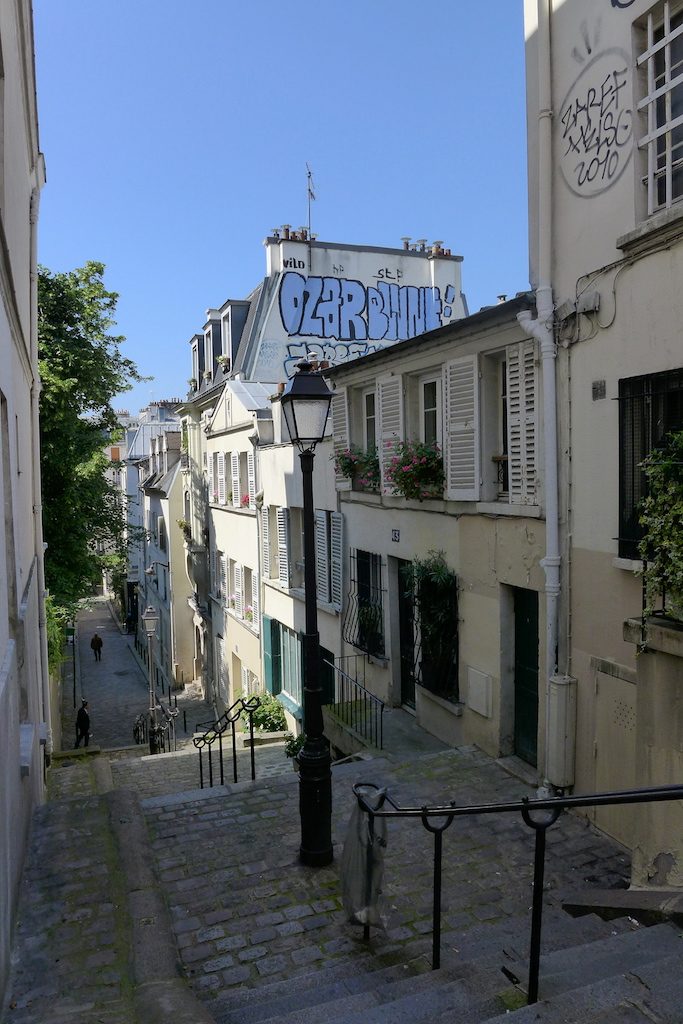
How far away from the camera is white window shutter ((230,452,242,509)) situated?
2000cm

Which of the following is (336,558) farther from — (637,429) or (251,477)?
(637,429)

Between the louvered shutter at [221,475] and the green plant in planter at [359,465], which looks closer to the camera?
the green plant in planter at [359,465]

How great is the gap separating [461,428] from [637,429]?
2.91 m

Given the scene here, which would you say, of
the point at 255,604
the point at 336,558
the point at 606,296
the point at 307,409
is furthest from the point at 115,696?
the point at 606,296

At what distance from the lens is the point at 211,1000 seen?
15.1 ft

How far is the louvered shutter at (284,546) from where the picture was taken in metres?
15.9

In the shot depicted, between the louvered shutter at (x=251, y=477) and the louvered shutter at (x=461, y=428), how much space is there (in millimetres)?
9279

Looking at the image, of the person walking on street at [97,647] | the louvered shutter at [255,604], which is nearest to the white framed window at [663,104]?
the louvered shutter at [255,604]

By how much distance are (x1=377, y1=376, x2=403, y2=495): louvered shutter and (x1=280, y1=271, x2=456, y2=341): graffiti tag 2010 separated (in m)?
9.70

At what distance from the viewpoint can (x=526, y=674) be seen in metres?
8.59

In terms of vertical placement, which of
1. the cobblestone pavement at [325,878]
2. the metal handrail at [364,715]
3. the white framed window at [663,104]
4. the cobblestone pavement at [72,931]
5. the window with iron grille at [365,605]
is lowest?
the metal handrail at [364,715]

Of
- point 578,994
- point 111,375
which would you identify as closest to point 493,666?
point 578,994

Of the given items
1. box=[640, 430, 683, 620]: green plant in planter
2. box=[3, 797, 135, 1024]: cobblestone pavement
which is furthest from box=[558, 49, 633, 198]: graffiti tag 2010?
box=[3, 797, 135, 1024]: cobblestone pavement

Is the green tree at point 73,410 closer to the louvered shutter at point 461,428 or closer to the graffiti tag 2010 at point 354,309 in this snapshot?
the graffiti tag 2010 at point 354,309
